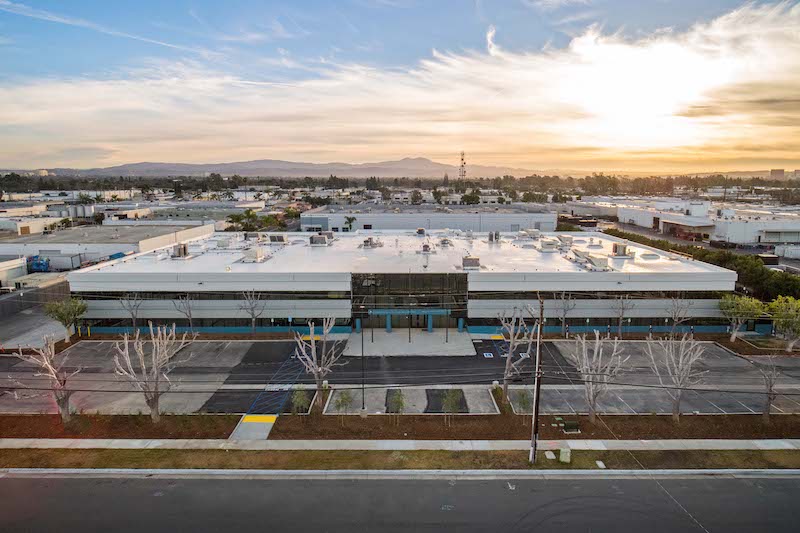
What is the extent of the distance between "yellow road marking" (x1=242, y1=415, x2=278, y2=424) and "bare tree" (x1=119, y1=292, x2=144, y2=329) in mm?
20190

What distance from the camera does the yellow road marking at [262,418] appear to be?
26938 mm

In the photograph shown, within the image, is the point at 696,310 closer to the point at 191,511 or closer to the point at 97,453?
the point at 191,511

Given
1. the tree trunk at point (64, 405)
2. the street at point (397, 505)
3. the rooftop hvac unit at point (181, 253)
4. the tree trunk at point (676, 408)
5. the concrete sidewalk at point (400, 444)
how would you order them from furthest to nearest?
the rooftop hvac unit at point (181, 253), the tree trunk at point (676, 408), the tree trunk at point (64, 405), the concrete sidewalk at point (400, 444), the street at point (397, 505)

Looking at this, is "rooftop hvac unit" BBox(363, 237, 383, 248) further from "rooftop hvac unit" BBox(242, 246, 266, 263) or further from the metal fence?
the metal fence

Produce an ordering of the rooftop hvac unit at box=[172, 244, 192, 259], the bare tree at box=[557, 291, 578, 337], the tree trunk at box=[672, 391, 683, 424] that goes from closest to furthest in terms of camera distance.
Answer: the tree trunk at box=[672, 391, 683, 424] → the bare tree at box=[557, 291, 578, 337] → the rooftop hvac unit at box=[172, 244, 192, 259]

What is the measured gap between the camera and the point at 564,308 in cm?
4128

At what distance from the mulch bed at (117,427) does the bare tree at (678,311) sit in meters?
34.8

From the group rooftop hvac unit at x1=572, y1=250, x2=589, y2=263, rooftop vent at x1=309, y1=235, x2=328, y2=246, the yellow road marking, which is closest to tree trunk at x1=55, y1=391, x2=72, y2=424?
the yellow road marking

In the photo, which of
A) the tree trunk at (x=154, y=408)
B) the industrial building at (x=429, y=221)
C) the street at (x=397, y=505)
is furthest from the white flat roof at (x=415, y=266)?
the industrial building at (x=429, y=221)

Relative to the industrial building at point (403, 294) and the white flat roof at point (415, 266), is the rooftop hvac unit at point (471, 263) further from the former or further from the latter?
the white flat roof at point (415, 266)

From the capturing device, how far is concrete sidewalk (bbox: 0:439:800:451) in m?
24.3

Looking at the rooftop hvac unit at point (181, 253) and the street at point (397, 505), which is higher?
the rooftop hvac unit at point (181, 253)

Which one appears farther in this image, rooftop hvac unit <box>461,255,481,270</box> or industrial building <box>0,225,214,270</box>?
industrial building <box>0,225,214,270</box>

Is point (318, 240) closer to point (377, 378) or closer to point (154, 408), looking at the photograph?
point (377, 378)
